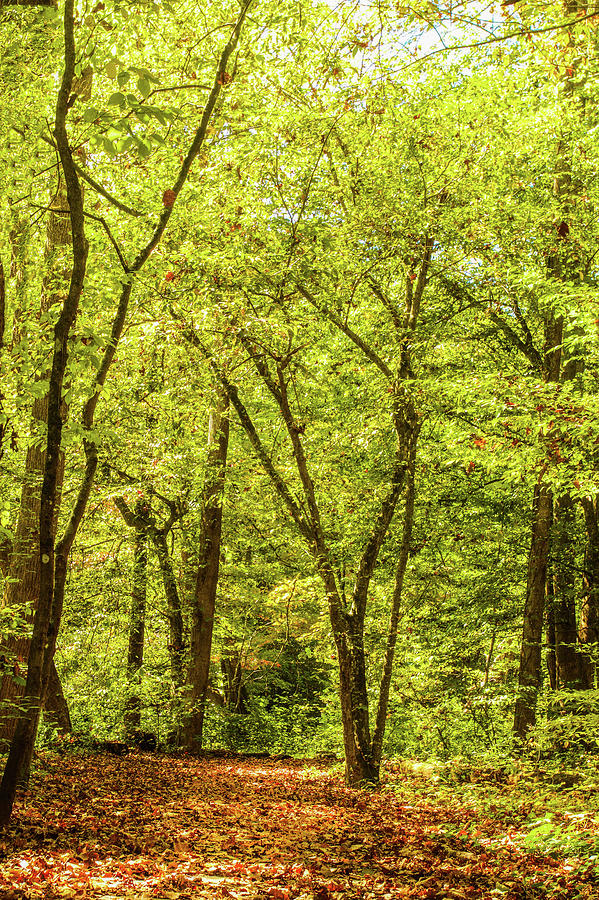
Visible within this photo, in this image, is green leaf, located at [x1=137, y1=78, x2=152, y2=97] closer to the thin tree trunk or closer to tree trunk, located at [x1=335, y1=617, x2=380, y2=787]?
the thin tree trunk

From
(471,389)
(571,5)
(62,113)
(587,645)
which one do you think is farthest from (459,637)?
(62,113)

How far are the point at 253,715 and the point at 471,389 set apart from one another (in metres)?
11.5

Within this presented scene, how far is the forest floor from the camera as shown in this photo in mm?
3859

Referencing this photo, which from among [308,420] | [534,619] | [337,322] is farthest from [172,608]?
[337,322]

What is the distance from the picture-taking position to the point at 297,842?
5297 mm

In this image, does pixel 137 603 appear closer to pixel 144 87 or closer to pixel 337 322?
pixel 337 322

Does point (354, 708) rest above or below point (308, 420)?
below

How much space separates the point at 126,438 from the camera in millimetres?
11383

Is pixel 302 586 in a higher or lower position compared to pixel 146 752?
higher

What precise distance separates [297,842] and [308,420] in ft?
16.9

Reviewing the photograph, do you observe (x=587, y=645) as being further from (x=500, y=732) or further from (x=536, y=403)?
(x=536, y=403)

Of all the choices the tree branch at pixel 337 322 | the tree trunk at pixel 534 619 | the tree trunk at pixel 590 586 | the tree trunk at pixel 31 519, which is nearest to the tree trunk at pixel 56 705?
the tree trunk at pixel 31 519

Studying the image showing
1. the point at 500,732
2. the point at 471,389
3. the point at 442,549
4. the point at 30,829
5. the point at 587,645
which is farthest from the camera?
the point at 442,549

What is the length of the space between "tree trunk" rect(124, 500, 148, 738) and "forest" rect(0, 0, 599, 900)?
81mm
